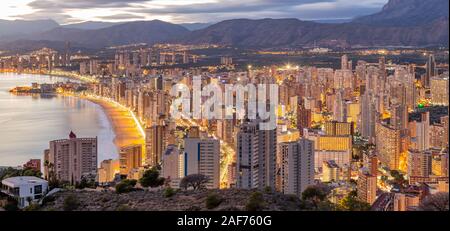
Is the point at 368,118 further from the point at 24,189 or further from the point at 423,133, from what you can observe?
the point at 24,189

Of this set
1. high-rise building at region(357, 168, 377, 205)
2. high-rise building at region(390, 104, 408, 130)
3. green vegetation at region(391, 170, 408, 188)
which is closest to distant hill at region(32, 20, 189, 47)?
high-rise building at region(357, 168, 377, 205)

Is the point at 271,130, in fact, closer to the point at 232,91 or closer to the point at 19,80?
the point at 232,91

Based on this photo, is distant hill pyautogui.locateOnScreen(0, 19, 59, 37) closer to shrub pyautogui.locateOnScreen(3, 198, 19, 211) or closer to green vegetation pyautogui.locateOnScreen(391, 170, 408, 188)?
shrub pyautogui.locateOnScreen(3, 198, 19, 211)

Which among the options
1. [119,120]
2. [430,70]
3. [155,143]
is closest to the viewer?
[155,143]

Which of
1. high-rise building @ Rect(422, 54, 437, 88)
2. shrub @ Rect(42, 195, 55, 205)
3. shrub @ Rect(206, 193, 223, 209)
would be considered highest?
high-rise building @ Rect(422, 54, 437, 88)

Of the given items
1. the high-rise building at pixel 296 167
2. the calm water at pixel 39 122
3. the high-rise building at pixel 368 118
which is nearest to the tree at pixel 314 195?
the high-rise building at pixel 296 167

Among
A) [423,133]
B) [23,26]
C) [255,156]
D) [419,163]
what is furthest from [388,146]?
[23,26]
